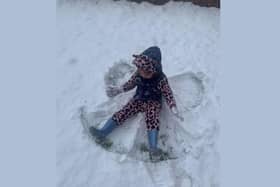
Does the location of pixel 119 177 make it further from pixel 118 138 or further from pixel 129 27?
pixel 129 27

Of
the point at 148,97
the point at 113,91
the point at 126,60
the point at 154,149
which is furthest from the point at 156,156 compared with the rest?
the point at 126,60

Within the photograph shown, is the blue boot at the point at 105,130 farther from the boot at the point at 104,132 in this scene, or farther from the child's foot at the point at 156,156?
the child's foot at the point at 156,156

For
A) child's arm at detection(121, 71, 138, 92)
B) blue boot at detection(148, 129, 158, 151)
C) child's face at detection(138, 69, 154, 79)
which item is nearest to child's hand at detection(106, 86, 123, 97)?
child's arm at detection(121, 71, 138, 92)

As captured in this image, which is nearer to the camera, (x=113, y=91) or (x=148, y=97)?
(x=148, y=97)

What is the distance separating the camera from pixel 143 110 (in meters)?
2.82

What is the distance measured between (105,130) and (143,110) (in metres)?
0.17

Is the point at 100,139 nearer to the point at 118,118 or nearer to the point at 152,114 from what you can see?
the point at 118,118

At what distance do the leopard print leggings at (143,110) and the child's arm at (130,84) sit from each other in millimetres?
61

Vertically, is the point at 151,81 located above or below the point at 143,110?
above

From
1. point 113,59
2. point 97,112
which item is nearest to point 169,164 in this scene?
point 97,112

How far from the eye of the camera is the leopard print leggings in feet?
9.02

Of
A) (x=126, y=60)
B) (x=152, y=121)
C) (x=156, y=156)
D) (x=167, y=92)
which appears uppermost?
(x=126, y=60)

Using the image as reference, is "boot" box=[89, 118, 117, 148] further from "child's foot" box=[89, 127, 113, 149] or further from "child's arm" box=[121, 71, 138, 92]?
"child's arm" box=[121, 71, 138, 92]

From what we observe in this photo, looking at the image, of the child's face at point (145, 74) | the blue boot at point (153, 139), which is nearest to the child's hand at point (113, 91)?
the child's face at point (145, 74)
